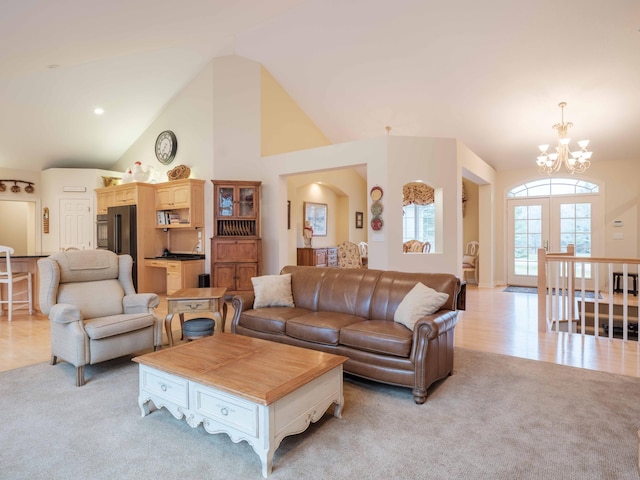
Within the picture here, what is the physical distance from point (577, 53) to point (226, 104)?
540 centimetres

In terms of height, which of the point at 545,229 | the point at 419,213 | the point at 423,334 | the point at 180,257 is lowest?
the point at 423,334

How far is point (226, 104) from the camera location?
6.86 metres

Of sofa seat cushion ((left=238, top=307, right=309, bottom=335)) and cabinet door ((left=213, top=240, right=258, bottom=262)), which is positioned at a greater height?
cabinet door ((left=213, top=240, right=258, bottom=262))

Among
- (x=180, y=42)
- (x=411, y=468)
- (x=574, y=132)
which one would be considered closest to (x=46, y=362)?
(x=411, y=468)

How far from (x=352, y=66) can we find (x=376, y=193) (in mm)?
2313

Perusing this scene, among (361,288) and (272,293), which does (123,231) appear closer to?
(272,293)

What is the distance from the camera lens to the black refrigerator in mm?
7105

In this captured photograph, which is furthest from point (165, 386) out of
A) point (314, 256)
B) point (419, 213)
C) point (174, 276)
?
point (419, 213)

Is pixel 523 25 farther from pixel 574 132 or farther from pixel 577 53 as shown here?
pixel 574 132

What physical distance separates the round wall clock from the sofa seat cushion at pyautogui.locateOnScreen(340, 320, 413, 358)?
5948 mm

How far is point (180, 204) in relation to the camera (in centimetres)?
691

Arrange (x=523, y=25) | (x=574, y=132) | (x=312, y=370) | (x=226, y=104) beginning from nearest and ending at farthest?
(x=312, y=370), (x=523, y=25), (x=574, y=132), (x=226, y=104)

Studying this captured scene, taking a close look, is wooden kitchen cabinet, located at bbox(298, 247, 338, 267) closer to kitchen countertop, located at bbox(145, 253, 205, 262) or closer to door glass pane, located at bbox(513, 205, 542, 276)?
kitchen countertop, located at bbox(145, 253, 205, 262)

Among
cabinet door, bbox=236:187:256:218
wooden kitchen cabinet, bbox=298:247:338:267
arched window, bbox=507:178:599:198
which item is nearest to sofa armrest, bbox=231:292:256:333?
cabinet door, bbox=236:187:256:218
